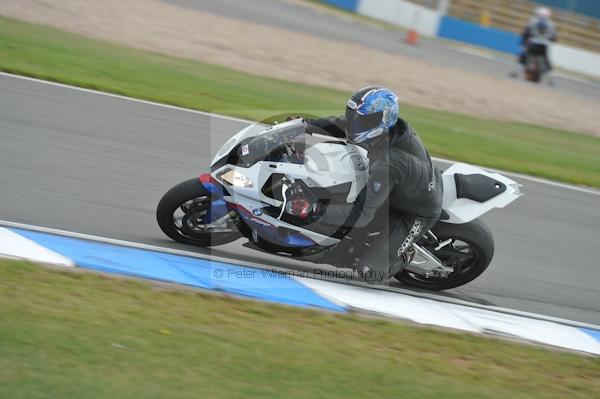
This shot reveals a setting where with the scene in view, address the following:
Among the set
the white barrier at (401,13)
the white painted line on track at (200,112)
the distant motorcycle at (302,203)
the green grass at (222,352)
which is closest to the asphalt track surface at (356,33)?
the white barrier at (401,13)

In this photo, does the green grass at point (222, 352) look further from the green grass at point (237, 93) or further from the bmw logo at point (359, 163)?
the green grass at point (237, 93)

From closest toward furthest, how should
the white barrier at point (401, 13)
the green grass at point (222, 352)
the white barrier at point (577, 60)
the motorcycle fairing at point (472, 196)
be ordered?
1. the green grass at point (222, 352)
2. the motorcycle fairing at point (472, 196)
3. the white barrier at point (577, 60)
4. the white barrier at point (401, 13)

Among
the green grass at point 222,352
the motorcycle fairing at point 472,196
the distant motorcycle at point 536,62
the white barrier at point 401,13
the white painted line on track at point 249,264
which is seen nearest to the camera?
the green grass at point 222,352

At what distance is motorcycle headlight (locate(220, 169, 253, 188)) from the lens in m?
6.09

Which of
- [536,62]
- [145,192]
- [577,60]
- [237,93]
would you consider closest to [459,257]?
[145,192]

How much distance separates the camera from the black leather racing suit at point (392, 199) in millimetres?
6082

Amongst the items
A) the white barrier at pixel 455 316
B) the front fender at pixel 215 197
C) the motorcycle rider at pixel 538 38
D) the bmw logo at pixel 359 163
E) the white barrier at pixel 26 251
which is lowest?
the white barrier at pixel 455 316

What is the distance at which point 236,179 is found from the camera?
6.09m

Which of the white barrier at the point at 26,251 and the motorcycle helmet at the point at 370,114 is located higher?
the motorcycle helmet at the point at 370,114

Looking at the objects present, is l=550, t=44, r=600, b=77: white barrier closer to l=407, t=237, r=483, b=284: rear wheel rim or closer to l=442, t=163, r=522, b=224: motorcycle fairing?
l=442, t=163, r=522, b=224: motorcycle fairing

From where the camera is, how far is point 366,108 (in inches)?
234

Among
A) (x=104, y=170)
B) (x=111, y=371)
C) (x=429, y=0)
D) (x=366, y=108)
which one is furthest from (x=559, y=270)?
(x=429, y=0)

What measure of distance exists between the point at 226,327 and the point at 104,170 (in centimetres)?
354

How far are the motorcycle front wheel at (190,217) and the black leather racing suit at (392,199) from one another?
0.91 meters
